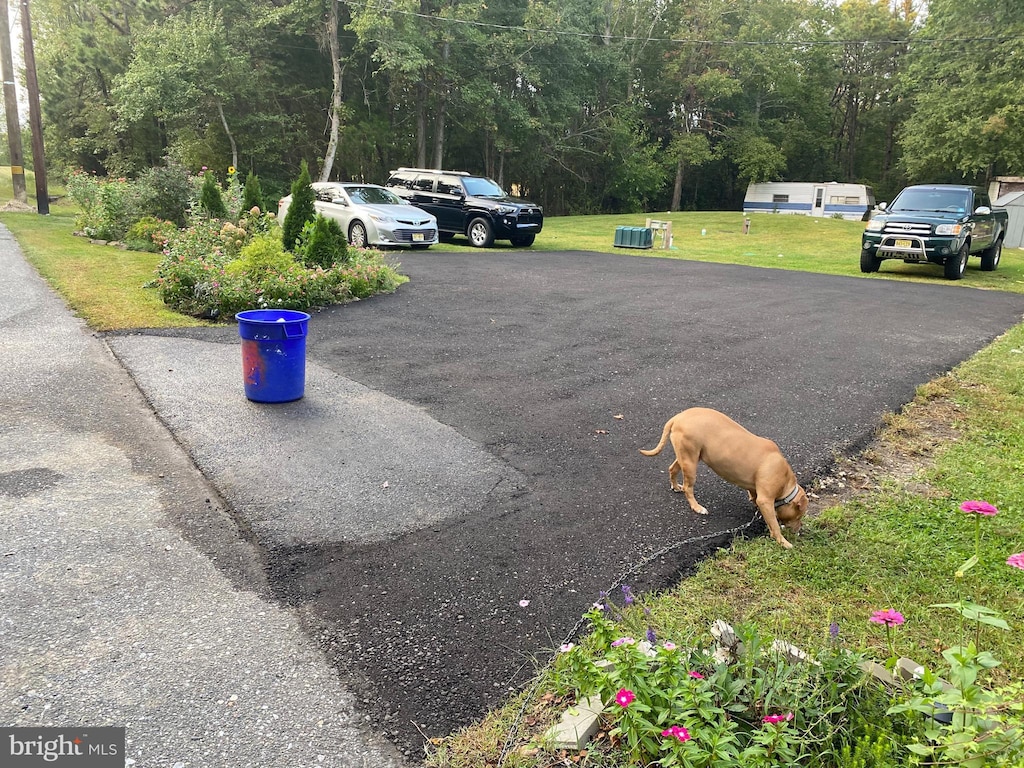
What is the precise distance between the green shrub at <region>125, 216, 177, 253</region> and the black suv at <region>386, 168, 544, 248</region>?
6288 millimetres

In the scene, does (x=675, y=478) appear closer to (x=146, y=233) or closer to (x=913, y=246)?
(x=146, y=233)

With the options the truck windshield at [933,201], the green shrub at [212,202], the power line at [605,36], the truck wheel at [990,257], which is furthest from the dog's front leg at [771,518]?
the power line at [605,36]

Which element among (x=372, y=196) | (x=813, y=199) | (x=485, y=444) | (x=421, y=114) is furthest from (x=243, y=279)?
(x=813, y=199)

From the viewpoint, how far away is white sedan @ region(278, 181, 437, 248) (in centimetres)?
1541

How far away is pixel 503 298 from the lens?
1036cm

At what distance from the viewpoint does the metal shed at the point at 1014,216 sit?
79.7 ft

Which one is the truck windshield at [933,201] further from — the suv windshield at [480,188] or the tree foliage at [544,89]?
the tree foliage at [544,89]

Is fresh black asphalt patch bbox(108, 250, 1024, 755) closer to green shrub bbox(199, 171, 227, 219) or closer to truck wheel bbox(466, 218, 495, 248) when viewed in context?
green shrub bbox(199, 171, 227, 219)

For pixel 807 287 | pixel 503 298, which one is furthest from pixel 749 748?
pixel 807 287

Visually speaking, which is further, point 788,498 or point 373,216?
point 373,216

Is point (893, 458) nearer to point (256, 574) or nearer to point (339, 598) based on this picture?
point (339, 598)

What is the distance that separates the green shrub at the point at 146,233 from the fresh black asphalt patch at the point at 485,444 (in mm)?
5951

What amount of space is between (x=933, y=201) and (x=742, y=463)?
14611 millimetres

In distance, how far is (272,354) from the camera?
5.11 meters
